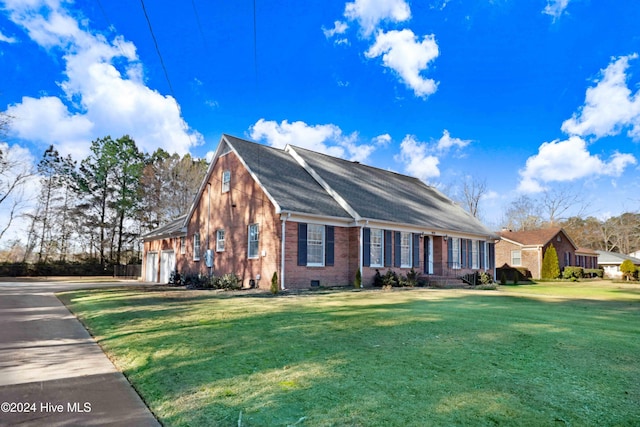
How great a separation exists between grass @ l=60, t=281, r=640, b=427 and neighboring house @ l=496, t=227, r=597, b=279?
3079 cm

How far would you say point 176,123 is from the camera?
41.9 ft

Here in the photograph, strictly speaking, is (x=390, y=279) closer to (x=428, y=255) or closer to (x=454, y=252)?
(x=428, y=255)

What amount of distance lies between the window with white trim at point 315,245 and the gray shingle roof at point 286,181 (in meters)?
0.84

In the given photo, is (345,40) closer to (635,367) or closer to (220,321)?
(220,321)

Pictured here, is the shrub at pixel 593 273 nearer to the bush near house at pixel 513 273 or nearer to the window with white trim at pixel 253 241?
the bush near house at pixel 513 273

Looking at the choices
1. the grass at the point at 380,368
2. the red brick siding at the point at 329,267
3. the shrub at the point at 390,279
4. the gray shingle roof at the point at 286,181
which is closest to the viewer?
the grass at the point at 380,368

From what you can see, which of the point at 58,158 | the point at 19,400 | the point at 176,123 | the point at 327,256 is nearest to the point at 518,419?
the point at 19,400

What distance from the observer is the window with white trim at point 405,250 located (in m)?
20.3

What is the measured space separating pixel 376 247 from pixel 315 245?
11.2 ft

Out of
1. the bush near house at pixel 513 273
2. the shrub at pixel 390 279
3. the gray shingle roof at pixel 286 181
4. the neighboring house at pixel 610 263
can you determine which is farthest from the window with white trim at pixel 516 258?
the gray shingle roof at pixel 286 181

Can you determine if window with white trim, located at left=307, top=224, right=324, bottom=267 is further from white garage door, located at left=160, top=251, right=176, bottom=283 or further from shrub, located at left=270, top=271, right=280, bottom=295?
white garage door, located at left=160, top=251, right=176, bottom=283

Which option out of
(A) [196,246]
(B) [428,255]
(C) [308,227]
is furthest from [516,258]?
(A) [196,246]

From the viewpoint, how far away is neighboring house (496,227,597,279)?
118ft

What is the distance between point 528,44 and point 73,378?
2135 centimetres
